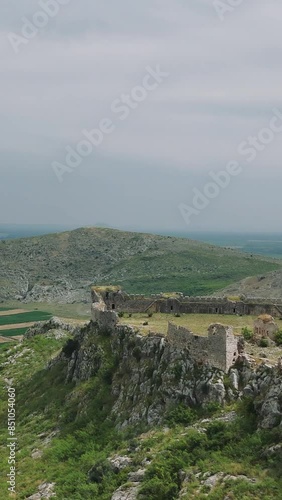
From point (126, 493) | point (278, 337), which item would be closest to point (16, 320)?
point (278, 337)

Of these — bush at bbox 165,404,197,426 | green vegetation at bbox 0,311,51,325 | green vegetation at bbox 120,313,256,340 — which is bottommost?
green vegetation at bbox 0,311,51,325

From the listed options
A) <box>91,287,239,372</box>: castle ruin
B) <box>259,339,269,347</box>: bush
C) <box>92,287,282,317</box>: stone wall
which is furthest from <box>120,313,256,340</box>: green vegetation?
<box>259,339,269,347</box>: bush

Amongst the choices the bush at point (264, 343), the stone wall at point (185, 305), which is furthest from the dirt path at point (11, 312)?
the bush at point (264, 343)

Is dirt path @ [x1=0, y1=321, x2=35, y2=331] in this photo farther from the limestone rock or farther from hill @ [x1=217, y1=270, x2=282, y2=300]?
the limestone rock

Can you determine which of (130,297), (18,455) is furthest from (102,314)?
(18,455)

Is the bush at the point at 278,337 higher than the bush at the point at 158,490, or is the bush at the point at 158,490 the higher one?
the bush at the point at 278,337

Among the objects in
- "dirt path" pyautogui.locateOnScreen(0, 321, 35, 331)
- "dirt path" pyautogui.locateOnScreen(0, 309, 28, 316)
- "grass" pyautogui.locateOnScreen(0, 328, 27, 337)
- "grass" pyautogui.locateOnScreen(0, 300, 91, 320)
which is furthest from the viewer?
"dirt path" pyautogui.locateOnScreen(0, 309, 28, 316)

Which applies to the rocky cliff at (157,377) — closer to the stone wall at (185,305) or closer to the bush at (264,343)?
the bush at (264,343)
